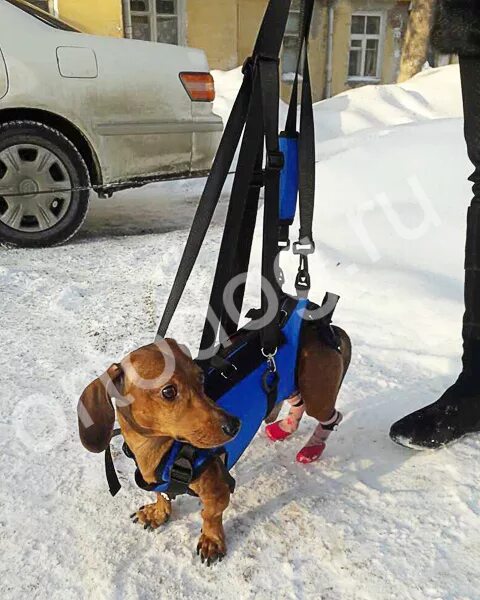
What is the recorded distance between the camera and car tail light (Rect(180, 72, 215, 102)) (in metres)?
4.54

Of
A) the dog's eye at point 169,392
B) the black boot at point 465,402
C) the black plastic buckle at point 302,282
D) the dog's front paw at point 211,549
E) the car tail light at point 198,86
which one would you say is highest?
the car tail light at point 198,86

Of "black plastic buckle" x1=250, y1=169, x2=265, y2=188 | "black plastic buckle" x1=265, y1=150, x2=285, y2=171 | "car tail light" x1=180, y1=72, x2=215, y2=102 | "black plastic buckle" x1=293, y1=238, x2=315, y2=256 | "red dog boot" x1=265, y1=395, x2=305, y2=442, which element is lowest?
→ "red dog boot" x1=265, y1=395, x2=305, y2=442

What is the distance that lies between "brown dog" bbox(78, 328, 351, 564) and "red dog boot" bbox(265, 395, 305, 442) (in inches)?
22.5

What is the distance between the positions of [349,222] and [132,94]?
1.75 m

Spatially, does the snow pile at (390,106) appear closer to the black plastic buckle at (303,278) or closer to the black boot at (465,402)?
the black boot at (465,402)

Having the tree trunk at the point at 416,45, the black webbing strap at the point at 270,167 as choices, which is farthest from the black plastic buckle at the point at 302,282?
the tree trunk at the point at 416,45

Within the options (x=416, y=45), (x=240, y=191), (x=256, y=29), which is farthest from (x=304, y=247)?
(x=256, y=29)

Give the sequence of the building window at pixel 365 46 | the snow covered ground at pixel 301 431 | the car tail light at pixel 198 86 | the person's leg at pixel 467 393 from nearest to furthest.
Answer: the snow covered ground at pixel 301 431, the person's leg at pixel 467 393, the car tail light at pixel 198 86, the building window at pixel 365 46

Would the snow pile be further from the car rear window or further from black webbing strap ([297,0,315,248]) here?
black webbing strap ([297,0,315,248])

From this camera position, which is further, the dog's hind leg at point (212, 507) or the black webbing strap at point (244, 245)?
the black webbing strap at point (244, 245)

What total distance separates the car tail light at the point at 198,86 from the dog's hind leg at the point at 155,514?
11.3 ft

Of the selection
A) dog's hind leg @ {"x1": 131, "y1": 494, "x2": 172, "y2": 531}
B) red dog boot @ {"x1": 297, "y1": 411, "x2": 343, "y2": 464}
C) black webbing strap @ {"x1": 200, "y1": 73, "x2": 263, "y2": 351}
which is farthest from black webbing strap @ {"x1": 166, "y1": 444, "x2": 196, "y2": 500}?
red dog boot @ {"x1": 297, "y1": 411, "x2": 343, "y2": 464}

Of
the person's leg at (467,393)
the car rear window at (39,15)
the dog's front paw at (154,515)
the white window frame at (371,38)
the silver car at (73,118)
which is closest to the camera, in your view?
the dog's front paw at (154,515)

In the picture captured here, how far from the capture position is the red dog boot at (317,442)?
210 cm
